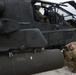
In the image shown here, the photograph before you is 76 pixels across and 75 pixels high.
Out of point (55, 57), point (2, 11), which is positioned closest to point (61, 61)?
point (55, 57)

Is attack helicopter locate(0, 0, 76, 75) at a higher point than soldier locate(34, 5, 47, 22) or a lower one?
lower

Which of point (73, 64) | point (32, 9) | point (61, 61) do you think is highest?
point (32, 9)

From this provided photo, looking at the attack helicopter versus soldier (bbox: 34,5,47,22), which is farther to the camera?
soldier (bbox: 34,5,47,22)

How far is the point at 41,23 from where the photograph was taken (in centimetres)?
486

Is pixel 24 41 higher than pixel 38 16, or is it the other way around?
pixel 38 16

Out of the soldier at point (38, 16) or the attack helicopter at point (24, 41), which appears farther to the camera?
the soldier at point (38, 16)

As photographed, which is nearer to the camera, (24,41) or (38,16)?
(24,41)

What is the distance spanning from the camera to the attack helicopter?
164 inches

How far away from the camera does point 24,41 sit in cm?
434

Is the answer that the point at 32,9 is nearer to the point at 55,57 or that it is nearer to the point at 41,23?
the point at 41,23

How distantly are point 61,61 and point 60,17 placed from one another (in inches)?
42.8

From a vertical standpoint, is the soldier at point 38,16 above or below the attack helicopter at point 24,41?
above

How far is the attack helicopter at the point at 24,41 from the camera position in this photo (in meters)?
4.18

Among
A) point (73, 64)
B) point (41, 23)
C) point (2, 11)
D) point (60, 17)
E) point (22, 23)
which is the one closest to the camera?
point (2, 11)
